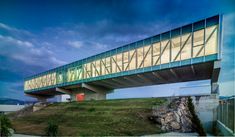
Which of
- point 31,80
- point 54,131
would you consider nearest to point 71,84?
point 31,80

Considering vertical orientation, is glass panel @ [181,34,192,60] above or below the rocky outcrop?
above

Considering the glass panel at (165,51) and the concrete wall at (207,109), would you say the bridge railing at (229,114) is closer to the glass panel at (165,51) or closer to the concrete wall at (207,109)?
the concrete wall at (207,109)

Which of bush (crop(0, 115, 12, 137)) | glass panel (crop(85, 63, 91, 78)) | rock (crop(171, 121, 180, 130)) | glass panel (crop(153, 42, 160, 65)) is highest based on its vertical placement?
glass panel (crop(153, 42, 160, 65))

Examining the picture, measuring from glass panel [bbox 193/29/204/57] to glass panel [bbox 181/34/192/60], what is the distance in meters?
0.58

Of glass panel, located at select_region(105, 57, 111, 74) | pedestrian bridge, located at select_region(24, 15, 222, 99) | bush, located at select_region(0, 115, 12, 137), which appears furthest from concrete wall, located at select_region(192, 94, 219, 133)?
glass panel, located at select_region(105, 57, 111, 74)

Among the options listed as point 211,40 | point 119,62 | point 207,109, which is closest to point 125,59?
point 119,62

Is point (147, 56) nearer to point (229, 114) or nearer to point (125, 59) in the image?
point (125, 59)

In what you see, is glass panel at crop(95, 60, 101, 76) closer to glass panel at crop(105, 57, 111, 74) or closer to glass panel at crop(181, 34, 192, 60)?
glass panel at crop(105, 57, 111, 74)

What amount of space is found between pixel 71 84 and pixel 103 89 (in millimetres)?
6998

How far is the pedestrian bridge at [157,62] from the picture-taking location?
2247cm

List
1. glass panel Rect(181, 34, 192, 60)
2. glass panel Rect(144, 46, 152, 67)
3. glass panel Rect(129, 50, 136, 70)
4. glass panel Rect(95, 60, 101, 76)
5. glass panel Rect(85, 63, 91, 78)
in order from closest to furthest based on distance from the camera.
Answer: glass panel Rect(181, 34, 192, 60)
glass panel Rect(144, 46, 152, 67)
glass panel Rect(129, 50, 136, 70)
glass panel Rect(95, 60, 101, 76)
glass panel Rect(85, 63, 91, 78)

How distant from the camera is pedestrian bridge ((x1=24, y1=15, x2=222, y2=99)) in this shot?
73.7 feet

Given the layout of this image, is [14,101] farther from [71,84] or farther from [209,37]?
[209,37]

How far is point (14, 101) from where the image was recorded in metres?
57.8
